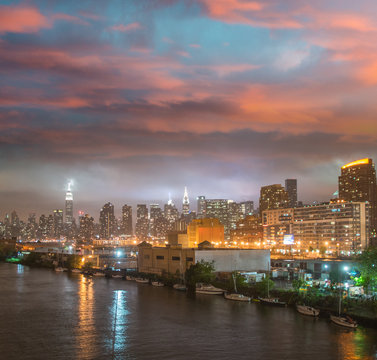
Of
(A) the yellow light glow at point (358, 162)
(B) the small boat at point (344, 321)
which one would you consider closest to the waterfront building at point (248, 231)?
(A) the yellow light glow at point (358, 162)

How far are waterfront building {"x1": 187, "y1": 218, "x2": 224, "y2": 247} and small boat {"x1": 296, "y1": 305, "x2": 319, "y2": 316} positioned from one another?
74.4 m

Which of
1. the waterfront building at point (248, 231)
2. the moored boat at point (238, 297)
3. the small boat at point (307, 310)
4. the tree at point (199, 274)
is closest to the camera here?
the small boat at point (307, 310)

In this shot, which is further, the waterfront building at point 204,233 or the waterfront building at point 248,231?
the waterfront building at point 248,231

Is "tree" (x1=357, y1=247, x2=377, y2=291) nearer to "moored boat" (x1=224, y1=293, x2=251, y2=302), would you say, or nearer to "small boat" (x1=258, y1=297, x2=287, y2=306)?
"small boat" (x1=258, y1=297, x2=287, y2=306)

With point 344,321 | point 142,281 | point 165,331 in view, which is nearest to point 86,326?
point 165,331

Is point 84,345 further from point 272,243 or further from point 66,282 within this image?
point 272,243

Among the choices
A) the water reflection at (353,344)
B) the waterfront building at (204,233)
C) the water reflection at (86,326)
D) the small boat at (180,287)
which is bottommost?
the water reflection at (86,326)

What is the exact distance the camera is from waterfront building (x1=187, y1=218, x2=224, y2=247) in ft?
355

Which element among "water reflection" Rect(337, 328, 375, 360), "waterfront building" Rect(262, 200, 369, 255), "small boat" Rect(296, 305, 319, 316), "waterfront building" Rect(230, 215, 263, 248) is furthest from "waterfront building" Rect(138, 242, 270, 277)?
"waterfront building" Rect(230, 215, 263, 248)

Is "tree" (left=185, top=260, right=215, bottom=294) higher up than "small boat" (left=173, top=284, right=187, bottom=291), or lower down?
higher up

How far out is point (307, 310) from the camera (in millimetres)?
31750

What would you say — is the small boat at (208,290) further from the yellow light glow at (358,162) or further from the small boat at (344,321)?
the yellow light glow at (358,162)

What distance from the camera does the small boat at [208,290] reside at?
41.6 m

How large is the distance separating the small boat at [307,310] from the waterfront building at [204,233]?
7443cm
